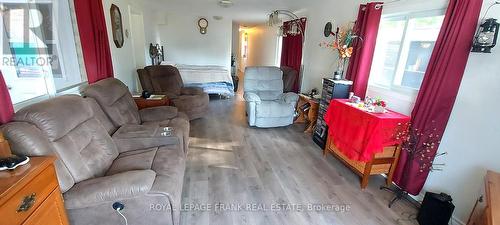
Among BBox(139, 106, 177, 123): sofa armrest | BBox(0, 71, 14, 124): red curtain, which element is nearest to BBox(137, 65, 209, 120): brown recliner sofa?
BBox(139, 106, 177, 123): sofa armrest

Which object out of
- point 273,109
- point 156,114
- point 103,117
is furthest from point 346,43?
point 103,117

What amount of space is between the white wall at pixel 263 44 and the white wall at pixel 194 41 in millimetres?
1291

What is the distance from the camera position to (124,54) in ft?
11.8

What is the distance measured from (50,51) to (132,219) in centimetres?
169

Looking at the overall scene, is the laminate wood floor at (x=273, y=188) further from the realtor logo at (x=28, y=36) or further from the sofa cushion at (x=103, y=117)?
the realtor logo at (x=28, y=36)

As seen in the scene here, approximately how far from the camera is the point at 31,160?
1118 millimetres

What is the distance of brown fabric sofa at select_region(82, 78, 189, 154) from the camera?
2189 mm

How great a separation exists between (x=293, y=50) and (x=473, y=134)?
3614 millimetres

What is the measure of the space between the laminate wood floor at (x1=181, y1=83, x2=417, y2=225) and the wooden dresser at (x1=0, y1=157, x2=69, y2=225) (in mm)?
871

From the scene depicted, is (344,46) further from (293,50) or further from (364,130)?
(293,50)

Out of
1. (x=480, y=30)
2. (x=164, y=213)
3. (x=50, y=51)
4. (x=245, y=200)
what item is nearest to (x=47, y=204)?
(x=164, y=213)

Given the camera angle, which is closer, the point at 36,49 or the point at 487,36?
the point at 487,36

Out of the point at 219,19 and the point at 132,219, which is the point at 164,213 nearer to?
the point at 132,219

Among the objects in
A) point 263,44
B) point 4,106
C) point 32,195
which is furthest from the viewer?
point 263,44
